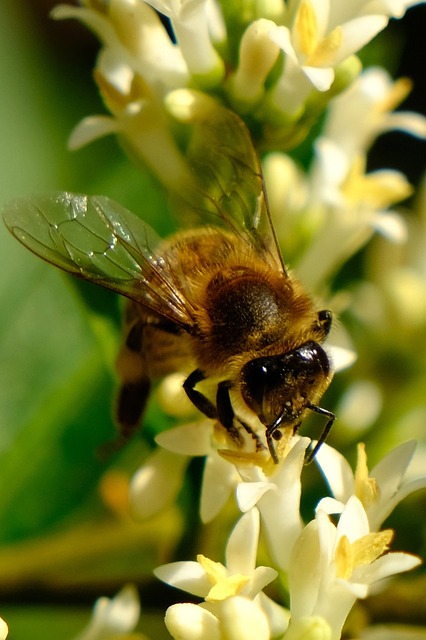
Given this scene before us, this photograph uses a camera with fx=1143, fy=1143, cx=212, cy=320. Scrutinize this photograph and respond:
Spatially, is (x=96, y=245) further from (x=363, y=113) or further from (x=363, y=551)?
(x=363, y=113)

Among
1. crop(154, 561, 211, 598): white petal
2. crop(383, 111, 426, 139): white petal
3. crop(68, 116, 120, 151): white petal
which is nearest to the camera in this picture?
crop(154, 561, 211, 598): white petal

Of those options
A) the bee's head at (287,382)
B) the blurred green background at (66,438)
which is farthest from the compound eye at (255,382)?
the blurred green background at (66,438)

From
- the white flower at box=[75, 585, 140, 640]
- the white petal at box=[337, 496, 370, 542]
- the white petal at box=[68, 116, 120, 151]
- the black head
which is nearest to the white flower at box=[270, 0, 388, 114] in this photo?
the white petal at box=[68, 116, 120, 151]

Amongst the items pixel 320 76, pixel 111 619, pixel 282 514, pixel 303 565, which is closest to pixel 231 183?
pixel 320 76

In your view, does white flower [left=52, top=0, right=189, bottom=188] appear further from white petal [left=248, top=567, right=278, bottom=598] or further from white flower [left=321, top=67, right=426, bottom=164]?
white petal [left=248, top=567, right=278, bottom=598]

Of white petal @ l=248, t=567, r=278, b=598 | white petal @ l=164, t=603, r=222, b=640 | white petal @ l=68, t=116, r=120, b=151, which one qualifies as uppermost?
white petal @ l=68, t=116, r=120, b=151

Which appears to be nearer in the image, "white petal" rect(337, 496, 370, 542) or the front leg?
"white petal" rect(337, 496, 370, 542)
